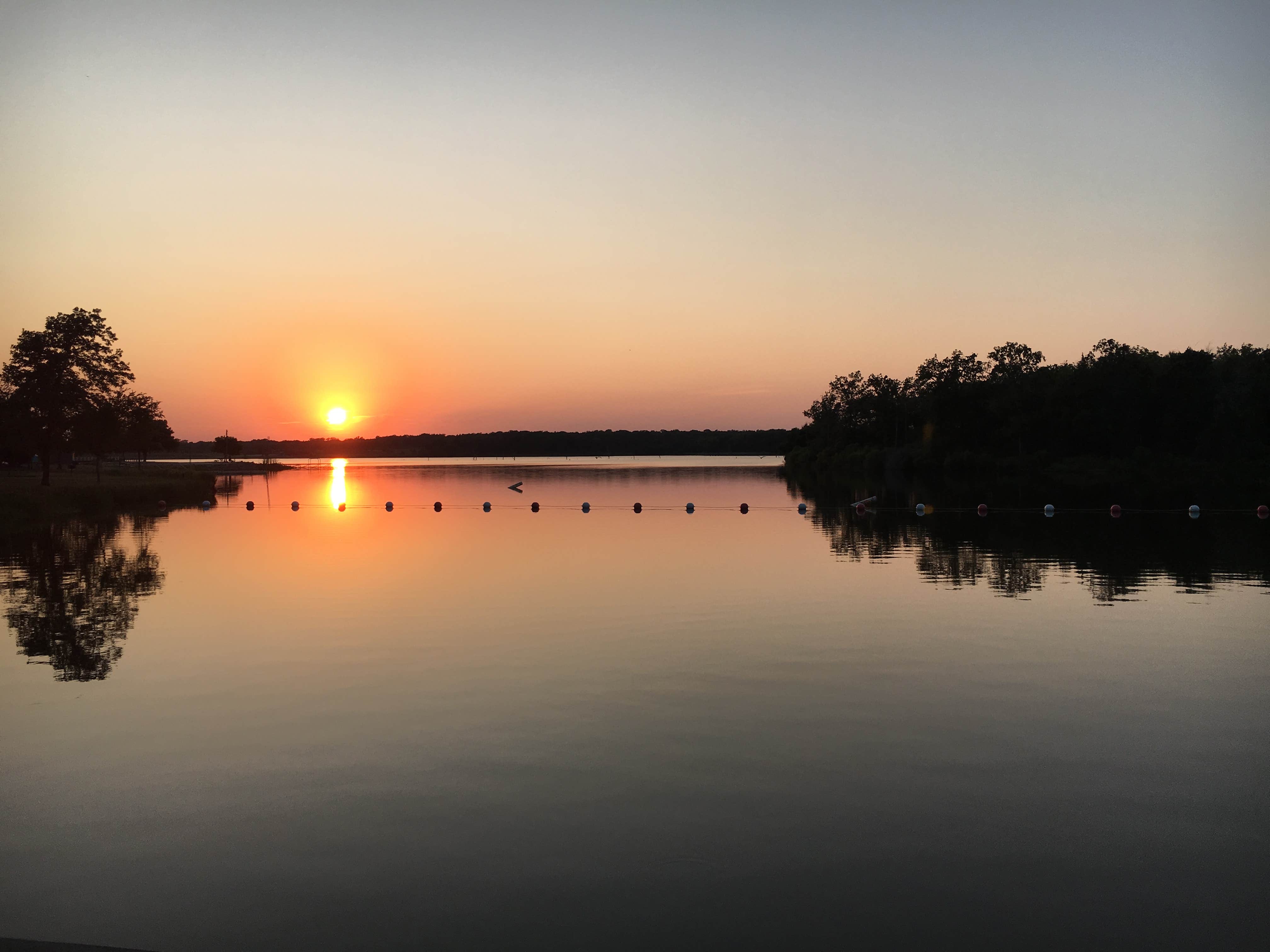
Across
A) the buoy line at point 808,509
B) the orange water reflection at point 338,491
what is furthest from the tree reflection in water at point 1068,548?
the orange water reflection at point 338,491

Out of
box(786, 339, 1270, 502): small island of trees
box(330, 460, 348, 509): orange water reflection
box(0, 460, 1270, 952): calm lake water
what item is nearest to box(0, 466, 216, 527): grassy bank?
box(330, 460, 348, 509): orange water reflection

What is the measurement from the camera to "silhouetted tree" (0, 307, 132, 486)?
233 feet

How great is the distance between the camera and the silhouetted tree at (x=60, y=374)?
71.1m

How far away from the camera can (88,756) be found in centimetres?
1303

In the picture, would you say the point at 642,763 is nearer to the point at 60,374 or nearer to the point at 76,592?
the point at 76,592

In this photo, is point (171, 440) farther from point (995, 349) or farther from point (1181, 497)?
point (1181, 497)

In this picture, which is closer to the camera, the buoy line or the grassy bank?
the buoy line

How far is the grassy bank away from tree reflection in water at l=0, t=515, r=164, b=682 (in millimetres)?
9089

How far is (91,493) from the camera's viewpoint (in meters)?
67.4

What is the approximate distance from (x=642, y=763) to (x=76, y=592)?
23.6 m

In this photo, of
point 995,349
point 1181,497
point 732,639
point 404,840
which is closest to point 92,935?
point 404,840

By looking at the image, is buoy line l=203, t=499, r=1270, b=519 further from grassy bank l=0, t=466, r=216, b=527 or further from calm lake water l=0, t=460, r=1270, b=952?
calm lake water l=0, t=460, r=1270, b=952

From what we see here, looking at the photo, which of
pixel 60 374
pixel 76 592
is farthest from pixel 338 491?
pixel 76 592

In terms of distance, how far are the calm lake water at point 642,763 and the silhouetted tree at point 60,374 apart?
49.9 metres
